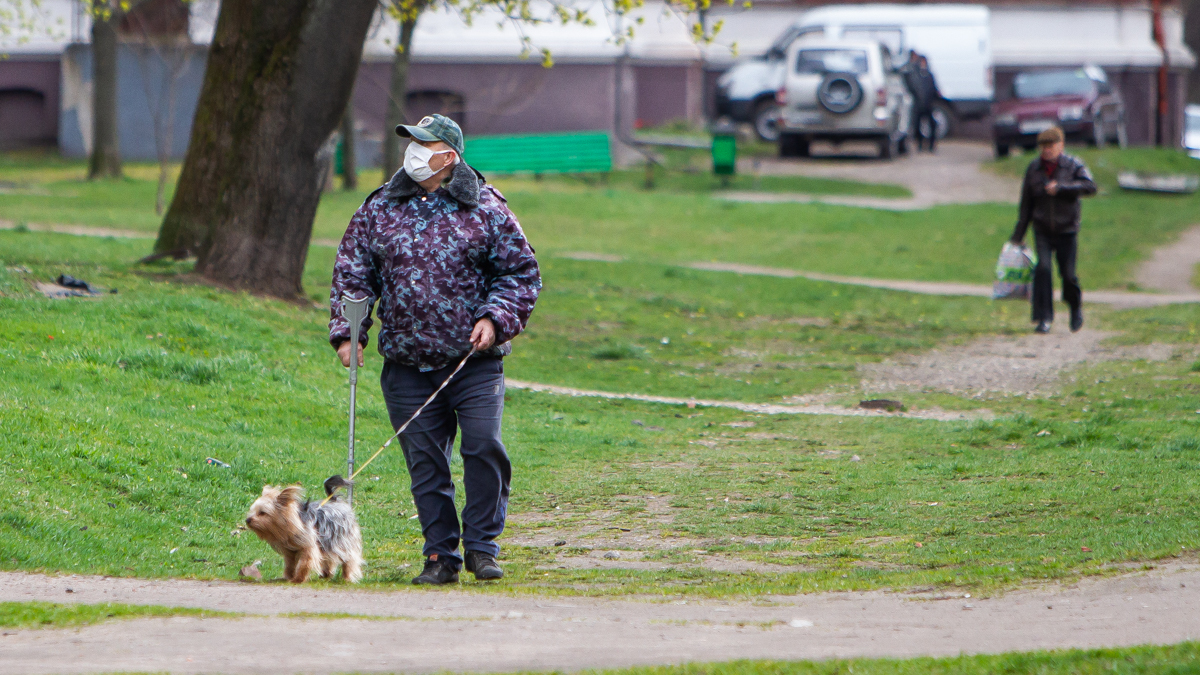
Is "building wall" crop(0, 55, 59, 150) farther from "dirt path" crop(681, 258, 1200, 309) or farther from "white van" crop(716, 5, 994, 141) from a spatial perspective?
"dirt path" crop(681, 258, 1200, 309)

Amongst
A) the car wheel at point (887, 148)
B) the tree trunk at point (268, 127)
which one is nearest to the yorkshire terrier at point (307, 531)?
the tree trunk at point (268, 127)

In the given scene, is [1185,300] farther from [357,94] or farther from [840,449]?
[357,94]

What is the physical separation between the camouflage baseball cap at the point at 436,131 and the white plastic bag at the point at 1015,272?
29.8 feet

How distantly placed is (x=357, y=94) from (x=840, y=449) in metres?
25.6

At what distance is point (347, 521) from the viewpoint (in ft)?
17.9

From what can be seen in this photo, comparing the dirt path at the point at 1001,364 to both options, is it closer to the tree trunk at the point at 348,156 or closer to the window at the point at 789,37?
the tree trunk at the point at 348,156

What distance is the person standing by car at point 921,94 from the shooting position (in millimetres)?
31109

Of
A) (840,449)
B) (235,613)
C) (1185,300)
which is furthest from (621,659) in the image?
(1185,300)

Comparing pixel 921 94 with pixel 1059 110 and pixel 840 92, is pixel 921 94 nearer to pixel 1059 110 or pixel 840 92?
pixel 1059 110

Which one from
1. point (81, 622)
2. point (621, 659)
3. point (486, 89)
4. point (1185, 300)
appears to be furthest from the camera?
point (486, 89)

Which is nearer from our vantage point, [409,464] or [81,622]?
[81,622]

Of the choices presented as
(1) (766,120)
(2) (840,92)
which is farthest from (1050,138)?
(1) (766,120)

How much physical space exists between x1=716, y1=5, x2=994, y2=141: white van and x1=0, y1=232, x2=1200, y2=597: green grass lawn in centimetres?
2103

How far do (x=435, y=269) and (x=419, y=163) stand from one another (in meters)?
0.43
